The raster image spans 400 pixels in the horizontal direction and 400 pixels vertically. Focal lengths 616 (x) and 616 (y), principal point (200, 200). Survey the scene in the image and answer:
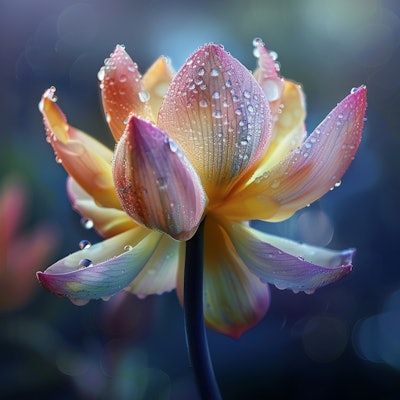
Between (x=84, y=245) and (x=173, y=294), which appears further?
(x=173, y=294)

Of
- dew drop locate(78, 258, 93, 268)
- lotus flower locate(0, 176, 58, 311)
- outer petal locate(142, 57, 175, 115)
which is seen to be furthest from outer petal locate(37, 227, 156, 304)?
lotus flower locate(0, 176, 58, 311)

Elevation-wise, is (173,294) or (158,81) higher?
(158,81)

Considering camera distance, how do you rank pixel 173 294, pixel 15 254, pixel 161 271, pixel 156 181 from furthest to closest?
pixel 173 294, pixel 15 254, pixel 161 271, pixel 156 181

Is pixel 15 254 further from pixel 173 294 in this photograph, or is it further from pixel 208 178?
pixel 208 178

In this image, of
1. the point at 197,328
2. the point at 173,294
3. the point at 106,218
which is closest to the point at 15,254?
the point at 173,294

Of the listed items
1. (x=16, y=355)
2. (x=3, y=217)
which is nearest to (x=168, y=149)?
(x=3, y=217)

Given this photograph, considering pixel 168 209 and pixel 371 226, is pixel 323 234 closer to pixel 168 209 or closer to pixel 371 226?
pixel 371 226

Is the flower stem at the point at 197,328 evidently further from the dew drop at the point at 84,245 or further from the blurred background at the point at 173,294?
the blurred background at the point at 173,294
